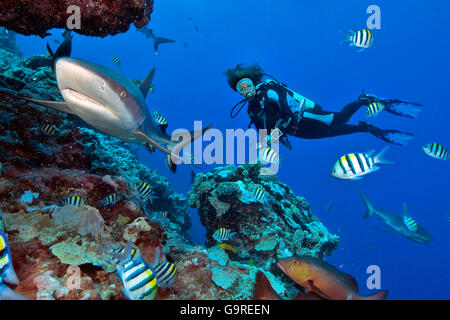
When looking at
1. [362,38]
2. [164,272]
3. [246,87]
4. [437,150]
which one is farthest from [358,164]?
[362,38]

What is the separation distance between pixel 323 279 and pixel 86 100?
121 inches

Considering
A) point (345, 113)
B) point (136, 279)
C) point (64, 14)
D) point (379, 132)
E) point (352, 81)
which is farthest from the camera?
point (352, 81)

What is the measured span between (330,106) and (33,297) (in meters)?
109

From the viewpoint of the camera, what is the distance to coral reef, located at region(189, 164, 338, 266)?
5.59 metres

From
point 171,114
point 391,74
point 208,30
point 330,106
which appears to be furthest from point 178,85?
point 391,74

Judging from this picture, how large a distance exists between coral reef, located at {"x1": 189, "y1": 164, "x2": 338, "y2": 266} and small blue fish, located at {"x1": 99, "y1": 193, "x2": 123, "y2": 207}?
Result: 3.16 metres

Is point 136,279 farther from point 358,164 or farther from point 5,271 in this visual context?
point 358,164

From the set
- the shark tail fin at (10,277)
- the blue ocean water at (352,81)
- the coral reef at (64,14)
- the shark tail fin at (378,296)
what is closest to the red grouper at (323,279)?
the shark tail fin at (378,296)

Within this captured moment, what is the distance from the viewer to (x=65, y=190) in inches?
130

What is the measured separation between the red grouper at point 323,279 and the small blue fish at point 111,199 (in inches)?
91.9

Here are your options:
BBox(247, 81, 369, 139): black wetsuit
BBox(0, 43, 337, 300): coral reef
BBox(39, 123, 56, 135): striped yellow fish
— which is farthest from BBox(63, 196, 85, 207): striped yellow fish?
BBox(247, 81, 369, 139): black wetsuit

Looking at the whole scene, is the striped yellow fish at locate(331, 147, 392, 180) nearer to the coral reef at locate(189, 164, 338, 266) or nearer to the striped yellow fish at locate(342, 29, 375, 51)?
the coral reef at locate(189, 164, 338, 266)

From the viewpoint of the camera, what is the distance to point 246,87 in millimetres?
6090

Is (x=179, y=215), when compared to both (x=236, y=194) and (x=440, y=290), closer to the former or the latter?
(x=236, y=194)
